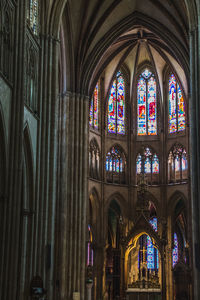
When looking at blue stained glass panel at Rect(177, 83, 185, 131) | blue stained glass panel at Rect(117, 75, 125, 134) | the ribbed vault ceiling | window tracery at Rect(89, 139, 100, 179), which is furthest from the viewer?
blue stained glass panel at Rect(117, 75, 125, 134)

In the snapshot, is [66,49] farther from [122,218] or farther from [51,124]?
[122,218]

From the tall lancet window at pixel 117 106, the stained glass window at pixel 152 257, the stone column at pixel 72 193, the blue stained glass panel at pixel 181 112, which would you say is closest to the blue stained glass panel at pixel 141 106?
the tall lancet window at pixel 117 106

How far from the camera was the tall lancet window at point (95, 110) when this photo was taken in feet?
129

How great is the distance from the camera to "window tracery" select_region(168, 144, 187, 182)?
3938cm

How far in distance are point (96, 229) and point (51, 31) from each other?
16.7 m

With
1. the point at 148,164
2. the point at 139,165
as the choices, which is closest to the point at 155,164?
the point at 148,164

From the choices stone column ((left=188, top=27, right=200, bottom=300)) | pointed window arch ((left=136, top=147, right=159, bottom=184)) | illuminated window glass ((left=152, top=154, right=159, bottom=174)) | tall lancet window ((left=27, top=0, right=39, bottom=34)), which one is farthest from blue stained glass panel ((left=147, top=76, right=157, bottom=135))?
tall lancet window ((left=27, top=0, right=39, bottom=34))

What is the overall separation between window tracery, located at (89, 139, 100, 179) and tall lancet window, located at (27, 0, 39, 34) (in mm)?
15273

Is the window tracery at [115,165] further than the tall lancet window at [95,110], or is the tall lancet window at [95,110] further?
the window tracery at [115,165]

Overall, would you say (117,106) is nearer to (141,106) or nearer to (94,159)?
(141,106)

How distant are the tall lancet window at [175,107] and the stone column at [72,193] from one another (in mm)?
9095

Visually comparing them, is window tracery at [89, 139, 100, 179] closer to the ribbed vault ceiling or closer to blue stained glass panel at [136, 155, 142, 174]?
blue stained glass panel at [136, 155, 142, 174]

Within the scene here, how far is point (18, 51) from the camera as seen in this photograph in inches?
794

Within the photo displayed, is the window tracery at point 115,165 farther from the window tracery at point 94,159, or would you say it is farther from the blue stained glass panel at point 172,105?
the blue stained glass panel at point 172,105
